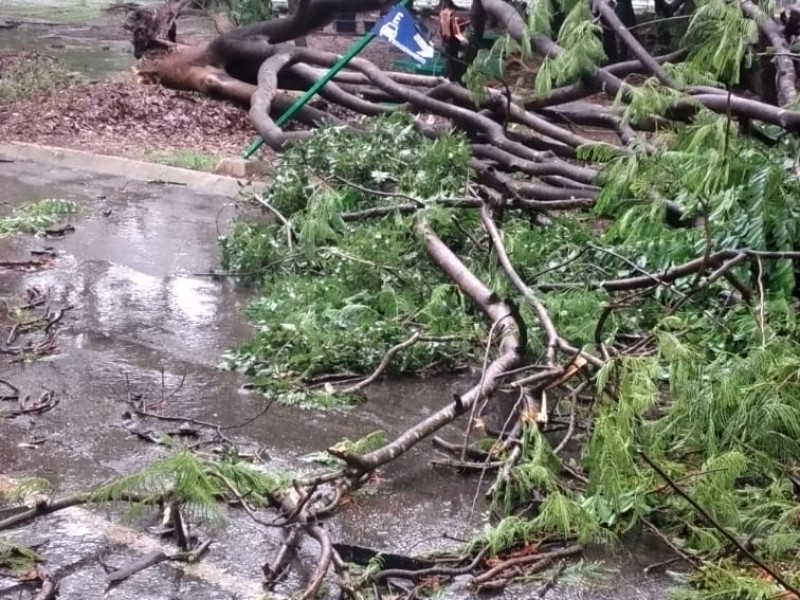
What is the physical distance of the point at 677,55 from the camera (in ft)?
25.9

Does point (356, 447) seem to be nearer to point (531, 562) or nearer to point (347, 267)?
point (531, 562)

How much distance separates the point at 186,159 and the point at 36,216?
273cm

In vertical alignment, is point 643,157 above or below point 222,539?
above

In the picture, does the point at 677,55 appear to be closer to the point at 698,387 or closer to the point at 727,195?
the point at 727,195

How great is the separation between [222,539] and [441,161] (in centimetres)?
402

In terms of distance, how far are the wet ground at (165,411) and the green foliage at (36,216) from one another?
7.3 inches

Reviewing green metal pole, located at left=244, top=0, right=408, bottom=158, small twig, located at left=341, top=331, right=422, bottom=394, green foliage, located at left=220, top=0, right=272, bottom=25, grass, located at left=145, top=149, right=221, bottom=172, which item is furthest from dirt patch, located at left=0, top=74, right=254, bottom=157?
small twig, located at left=341, top=331, right=422, bottom=394

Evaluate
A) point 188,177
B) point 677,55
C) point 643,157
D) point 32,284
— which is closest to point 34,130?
point 188,177

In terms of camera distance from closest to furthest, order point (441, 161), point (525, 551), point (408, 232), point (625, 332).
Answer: point (525, 551) < point (625, 332) < point (408, 232) < point (441, 161)

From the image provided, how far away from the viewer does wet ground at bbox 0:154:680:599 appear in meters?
3.59

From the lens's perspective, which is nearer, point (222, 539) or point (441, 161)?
point (222, 539)

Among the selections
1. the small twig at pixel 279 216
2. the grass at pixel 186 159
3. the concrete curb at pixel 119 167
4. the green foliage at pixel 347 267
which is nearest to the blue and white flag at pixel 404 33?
the green foliage at pixel 347 267

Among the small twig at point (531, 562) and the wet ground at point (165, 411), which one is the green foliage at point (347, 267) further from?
the small twig at point (531, 562)

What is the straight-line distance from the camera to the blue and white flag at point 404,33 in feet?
30.0
